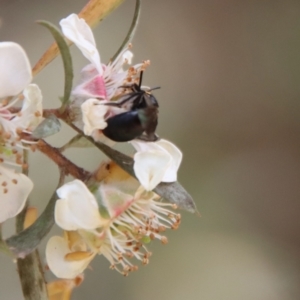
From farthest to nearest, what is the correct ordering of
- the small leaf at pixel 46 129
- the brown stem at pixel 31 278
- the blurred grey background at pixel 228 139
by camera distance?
the blurred grey background at pixel 228 139 < the brown stem at pixel 31 278 < the small leaf at pixel 46 129

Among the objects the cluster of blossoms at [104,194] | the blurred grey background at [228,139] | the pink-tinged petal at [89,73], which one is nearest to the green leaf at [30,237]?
the cluster of blossoms at [104,194]

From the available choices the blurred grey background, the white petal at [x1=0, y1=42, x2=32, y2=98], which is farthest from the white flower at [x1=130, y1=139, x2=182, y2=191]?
the blurred grey background

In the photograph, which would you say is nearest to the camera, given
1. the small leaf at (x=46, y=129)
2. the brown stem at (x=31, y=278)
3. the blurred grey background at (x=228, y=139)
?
the small leaf at (x=46, y=129)

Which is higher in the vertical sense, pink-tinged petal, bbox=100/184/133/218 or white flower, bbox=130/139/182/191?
white flower, bbox=130/139/182/191

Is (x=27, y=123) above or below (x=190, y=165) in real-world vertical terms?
above

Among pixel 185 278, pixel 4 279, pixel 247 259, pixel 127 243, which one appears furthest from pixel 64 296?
pixel 247 259

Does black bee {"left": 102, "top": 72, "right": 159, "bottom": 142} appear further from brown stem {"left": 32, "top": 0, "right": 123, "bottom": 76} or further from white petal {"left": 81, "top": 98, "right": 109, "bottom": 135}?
brown stem {"left": 32, "top": 0, "right": 123, "bottom": 76}

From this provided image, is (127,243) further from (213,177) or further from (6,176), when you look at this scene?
(213,177)

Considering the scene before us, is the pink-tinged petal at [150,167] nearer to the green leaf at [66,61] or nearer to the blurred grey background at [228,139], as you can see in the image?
the green leaf at [66,61]

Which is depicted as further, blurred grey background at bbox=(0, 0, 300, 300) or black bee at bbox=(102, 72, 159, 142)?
blurred grey background at bbox=(0, 0, 300, 300)
